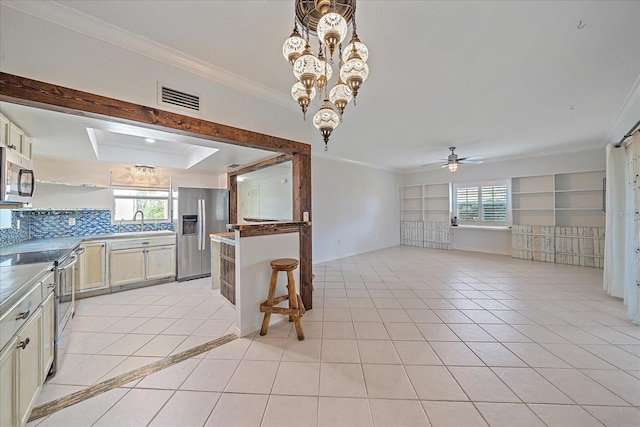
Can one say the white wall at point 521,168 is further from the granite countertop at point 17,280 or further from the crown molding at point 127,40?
the granite countertop at point 17,280

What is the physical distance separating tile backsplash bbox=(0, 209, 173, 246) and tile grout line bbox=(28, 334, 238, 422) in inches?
93.9

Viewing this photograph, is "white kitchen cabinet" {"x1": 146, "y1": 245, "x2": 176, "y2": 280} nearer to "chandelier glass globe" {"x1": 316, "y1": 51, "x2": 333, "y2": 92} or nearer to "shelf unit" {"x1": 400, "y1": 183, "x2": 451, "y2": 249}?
"chandelier glass globe" {"x1": 316, "y1": 51, "x2": 333, "y2": 92}

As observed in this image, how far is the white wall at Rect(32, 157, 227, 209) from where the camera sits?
3689 millimetres

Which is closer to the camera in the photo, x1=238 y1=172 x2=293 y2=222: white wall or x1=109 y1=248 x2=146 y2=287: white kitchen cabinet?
x1=109 y1=248 x2=146 y2=287: white kitchen cabinet

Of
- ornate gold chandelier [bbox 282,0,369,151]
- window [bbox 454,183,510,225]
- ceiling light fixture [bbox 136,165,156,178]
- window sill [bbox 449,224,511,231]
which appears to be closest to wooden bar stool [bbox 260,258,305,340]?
ornate gold chandelier [bbox 282,0,369,151]

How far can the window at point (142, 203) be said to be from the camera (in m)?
4.38

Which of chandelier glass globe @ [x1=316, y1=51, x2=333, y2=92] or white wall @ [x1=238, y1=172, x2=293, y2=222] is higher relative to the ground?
chandelier glass globe @ [x1=316, y1=51, x2=333, y2=92]

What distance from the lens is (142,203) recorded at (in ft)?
15.3

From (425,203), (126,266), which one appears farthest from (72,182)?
(425,203)

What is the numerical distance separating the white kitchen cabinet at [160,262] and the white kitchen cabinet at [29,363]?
2721 mm

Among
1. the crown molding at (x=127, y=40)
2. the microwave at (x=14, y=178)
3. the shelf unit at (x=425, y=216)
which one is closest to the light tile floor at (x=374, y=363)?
the microwave at (x=14, y=178)

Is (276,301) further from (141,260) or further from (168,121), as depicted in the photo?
(141,260)

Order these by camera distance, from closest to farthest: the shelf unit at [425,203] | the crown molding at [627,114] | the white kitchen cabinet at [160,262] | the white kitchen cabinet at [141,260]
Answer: the crown molding at [627,114] < the white kitchen cabinet at [141,260] < the white kitchen cabinet at [160,262] < the shelf unit at [425,203]

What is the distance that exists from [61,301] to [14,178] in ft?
4.32
